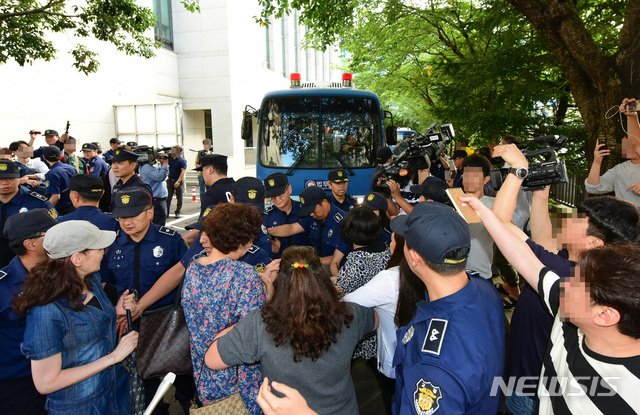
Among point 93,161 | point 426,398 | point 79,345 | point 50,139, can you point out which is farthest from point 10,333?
point 50,139

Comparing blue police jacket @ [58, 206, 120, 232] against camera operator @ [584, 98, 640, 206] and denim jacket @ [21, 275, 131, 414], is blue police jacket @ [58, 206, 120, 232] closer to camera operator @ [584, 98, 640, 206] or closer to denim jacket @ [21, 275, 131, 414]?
denim jacket @ [21, 275, 131, 414]

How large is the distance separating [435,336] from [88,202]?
12.6ft

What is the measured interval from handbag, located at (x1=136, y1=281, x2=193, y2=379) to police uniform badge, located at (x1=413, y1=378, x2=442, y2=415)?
5.97 feet

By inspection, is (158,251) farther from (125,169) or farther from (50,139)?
(50,139)

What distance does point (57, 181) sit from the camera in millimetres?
6012

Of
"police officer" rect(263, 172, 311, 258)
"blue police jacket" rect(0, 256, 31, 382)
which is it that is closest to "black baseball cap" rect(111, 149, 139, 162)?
"police officer" rect(263, 172, 311, 258)

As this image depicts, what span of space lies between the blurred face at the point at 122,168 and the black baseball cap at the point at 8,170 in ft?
3.46

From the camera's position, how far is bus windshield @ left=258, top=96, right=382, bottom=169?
6805 mm

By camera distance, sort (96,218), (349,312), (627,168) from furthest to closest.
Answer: (627,168) → (96,218) → (349,312)

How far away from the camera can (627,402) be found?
124 cm

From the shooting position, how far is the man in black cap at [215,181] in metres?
4.69

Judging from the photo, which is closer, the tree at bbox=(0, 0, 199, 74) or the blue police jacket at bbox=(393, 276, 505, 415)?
the blue police jacket at bbox=(393, 276, 505, 415)

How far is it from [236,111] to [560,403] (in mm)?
19800

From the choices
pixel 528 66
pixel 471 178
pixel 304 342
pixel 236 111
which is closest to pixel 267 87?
pixel 236 111
